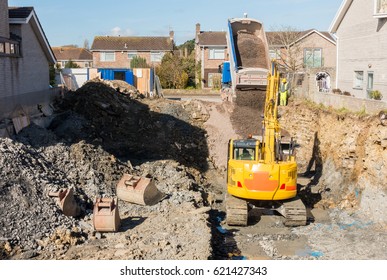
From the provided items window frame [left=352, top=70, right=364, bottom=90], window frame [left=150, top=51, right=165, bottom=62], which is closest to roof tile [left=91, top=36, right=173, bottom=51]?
window frame [left=150, top=51, right=165, bottom=62]

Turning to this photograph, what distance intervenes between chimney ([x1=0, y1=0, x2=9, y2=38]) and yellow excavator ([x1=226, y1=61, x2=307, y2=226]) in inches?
432

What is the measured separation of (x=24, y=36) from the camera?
76.1 feet

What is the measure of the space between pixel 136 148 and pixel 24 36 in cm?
727

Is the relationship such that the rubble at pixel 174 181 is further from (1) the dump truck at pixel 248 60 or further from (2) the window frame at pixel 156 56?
(2) the window frame at pixel 156 56

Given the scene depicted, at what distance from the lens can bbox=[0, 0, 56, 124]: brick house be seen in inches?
791

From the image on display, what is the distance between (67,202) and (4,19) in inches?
401

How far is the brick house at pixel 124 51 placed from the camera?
59.0 meters

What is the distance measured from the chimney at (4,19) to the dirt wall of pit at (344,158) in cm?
1417

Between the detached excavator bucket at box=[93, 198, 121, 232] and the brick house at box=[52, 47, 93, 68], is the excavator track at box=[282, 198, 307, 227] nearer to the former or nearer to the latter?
the detached excavator bucket at box=[93, 198, 121, 232]

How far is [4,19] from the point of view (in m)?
21.0

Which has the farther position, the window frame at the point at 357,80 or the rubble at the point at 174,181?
the window frame at the point at 357,80

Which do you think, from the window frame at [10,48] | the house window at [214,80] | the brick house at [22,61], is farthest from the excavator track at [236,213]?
the house window at [214,80]

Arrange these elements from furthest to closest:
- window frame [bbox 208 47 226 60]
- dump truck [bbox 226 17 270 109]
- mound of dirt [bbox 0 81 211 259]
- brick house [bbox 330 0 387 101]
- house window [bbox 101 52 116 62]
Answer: house window [bbox 101 52 116 62] < window frame [bbox 208 47 226 60] < dump truck [bbox 226 17 270 109] < brick house [bbox 330 0 387 101] < mound of dirt [bbox 0 81 211 259]

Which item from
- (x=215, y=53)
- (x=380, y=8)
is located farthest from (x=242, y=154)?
(x=215, y=53)
